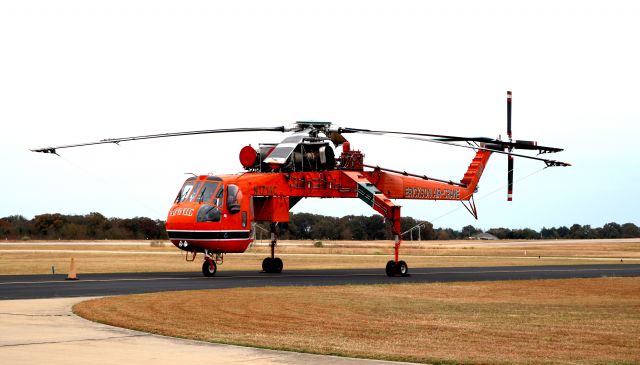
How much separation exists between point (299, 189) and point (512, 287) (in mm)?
11459

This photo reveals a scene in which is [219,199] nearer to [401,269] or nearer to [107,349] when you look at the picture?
[401,269]

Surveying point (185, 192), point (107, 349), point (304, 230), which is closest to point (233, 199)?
point (185, 192)

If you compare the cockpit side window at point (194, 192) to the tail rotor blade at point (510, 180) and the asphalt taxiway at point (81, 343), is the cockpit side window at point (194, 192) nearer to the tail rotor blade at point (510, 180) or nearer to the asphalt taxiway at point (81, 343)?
the asphalt taxiway at point (81, 343)

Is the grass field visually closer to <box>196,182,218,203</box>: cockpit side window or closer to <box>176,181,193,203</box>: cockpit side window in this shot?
<box>176,181,193,203</box>: cockpit side window

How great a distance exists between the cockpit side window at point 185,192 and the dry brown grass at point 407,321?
906 centimetres

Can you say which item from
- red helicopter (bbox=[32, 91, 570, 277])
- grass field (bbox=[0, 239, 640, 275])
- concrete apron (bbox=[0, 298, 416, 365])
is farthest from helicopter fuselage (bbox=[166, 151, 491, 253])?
concrete apron (bbox=[0, 298, 416, 365])

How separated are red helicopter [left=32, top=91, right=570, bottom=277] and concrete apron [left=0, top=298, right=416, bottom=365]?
1713cm

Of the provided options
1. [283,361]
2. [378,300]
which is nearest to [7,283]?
[378,300]

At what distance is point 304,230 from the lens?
142 metres

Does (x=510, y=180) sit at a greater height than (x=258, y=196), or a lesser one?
greater

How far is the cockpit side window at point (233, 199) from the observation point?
35981mm

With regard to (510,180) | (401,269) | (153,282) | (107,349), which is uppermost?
(510,180)

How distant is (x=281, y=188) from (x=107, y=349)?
81.7 ft

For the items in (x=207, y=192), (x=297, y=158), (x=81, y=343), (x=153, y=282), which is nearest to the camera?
(x=81, y=343)
